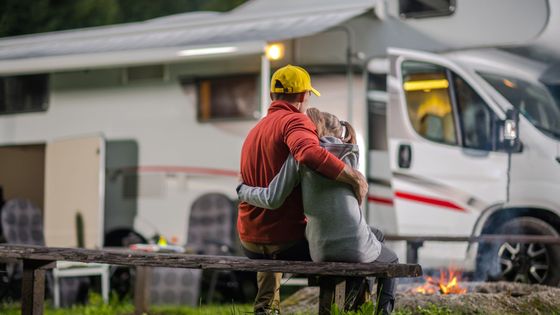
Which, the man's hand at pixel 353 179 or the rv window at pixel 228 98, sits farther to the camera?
the rv window at pixel 228 98

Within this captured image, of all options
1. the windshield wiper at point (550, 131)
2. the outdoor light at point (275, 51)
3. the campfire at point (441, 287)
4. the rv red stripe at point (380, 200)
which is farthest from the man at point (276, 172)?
the outdoor light at point (275, 51)

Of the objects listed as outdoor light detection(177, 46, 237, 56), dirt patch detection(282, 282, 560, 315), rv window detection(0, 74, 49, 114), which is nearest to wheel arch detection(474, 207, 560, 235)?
dirt patch detection(282, 282, 560, 315)

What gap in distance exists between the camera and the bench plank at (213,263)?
4.41m

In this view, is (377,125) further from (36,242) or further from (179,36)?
(36,242)

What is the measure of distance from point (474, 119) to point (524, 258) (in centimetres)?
102

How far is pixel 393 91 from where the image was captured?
8.01 metres

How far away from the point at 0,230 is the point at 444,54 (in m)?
4.46

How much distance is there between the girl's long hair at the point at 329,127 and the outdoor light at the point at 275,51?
363cm

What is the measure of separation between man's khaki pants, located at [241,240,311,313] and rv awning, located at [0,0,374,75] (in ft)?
10.9

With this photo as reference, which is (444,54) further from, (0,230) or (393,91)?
(0,230)

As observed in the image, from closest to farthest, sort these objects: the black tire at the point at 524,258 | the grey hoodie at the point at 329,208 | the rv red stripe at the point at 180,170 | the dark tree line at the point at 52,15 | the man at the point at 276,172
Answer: the grey hoodie at the point at 329,208
the man at the point at 276,172
the black tire at the point at 524,258
the rv red stripe at the point at 180,170
the dark tree line at the point at 52,15

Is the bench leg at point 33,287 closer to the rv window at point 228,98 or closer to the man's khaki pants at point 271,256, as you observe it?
the man's khaki pants at point 271,256

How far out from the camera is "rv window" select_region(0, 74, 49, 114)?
32.0 feet

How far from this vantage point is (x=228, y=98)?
8.84m
